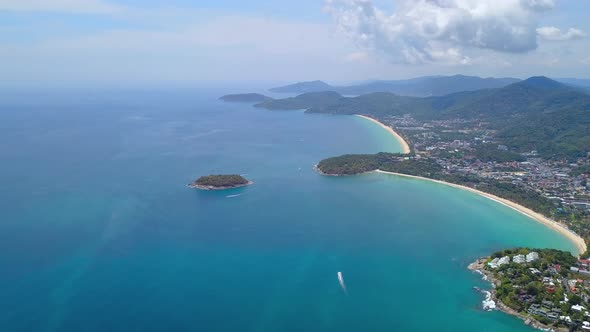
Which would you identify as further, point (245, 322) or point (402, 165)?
point (402, 165)

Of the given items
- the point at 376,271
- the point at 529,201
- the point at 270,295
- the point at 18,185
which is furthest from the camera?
the point at 18,185

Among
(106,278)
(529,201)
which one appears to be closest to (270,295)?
(106,278)

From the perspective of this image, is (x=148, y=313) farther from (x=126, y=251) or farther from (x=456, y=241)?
(x=456, y=241)

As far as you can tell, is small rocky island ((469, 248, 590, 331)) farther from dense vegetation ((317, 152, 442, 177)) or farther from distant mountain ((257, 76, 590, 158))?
distant mountain ((257, 76, 590, 158))

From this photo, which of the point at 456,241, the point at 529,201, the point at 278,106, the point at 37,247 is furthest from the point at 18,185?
the point at 278,106

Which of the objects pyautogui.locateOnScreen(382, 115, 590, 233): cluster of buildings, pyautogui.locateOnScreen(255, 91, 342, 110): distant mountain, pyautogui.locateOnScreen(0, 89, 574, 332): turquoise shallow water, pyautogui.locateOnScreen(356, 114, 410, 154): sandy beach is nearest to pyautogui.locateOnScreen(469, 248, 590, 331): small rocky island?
pyautogui.locateOnScreen(0, 89, 574, 332): turquoise shallow water

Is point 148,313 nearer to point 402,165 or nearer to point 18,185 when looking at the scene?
point 18,185

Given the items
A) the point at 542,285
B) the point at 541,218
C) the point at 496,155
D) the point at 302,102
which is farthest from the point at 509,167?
the point at 302,102

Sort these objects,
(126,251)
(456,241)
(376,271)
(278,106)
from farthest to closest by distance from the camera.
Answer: (278,106) → (456,241) → (126,251) → (376,271)

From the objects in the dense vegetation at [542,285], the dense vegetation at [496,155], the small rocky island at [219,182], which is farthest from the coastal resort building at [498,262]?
the dense vegetation at [496,155]
